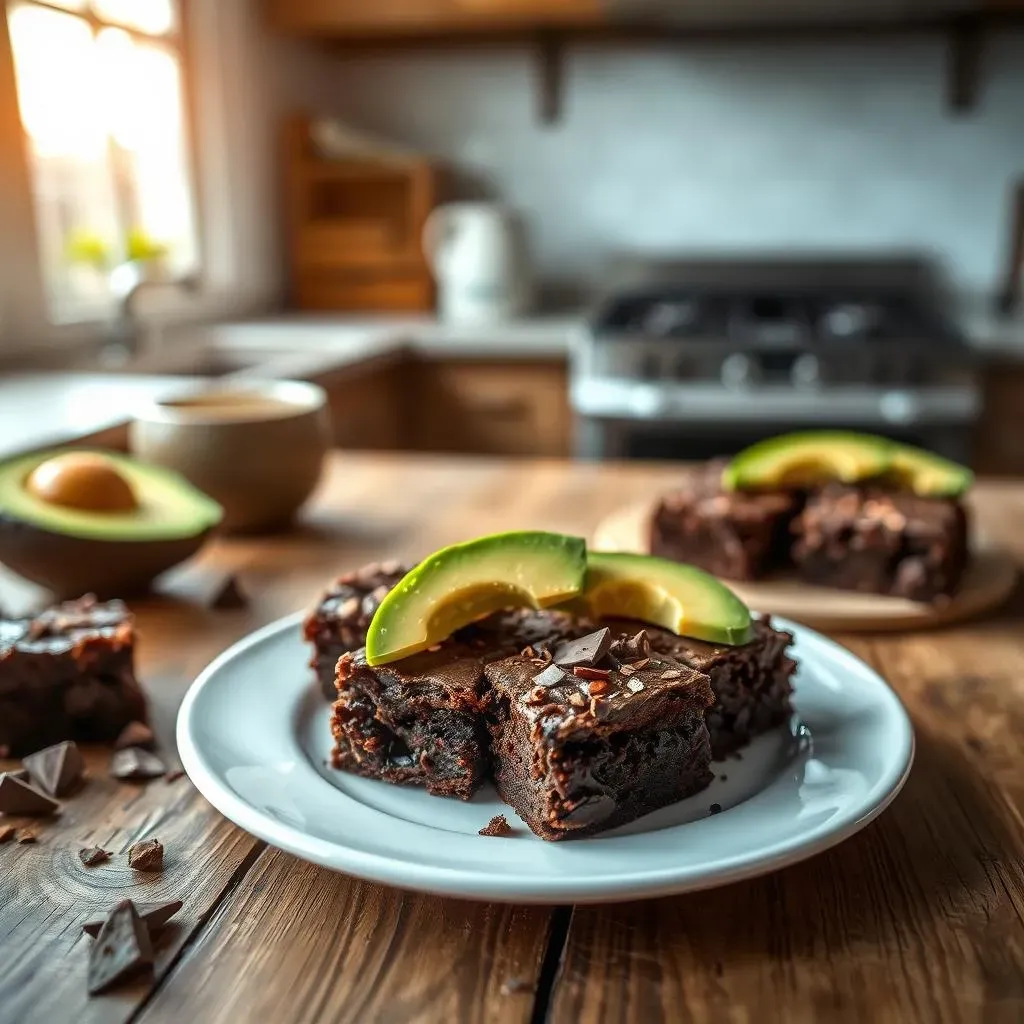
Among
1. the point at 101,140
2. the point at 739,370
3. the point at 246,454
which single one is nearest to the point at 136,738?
the point at 246,454

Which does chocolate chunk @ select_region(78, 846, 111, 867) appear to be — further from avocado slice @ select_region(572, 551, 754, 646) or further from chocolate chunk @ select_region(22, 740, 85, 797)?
avocado slice @ select_region(572, 551, 754, 646)

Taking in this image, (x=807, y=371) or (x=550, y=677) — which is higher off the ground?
(x=550, y=677)

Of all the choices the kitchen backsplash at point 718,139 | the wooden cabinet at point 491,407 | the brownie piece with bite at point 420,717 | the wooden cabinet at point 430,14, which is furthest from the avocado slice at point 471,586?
the kitchen backsplash at point 718,139

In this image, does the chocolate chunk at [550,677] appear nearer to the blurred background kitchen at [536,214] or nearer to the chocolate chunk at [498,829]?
the chocolate chunk at [498,829]

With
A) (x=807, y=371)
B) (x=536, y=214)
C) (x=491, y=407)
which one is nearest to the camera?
(x=807, y=371)

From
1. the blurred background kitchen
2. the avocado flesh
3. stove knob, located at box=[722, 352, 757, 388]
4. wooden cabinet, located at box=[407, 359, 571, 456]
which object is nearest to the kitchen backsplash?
the blurred background kitchen

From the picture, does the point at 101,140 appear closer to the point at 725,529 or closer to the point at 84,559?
the point at 84,559
